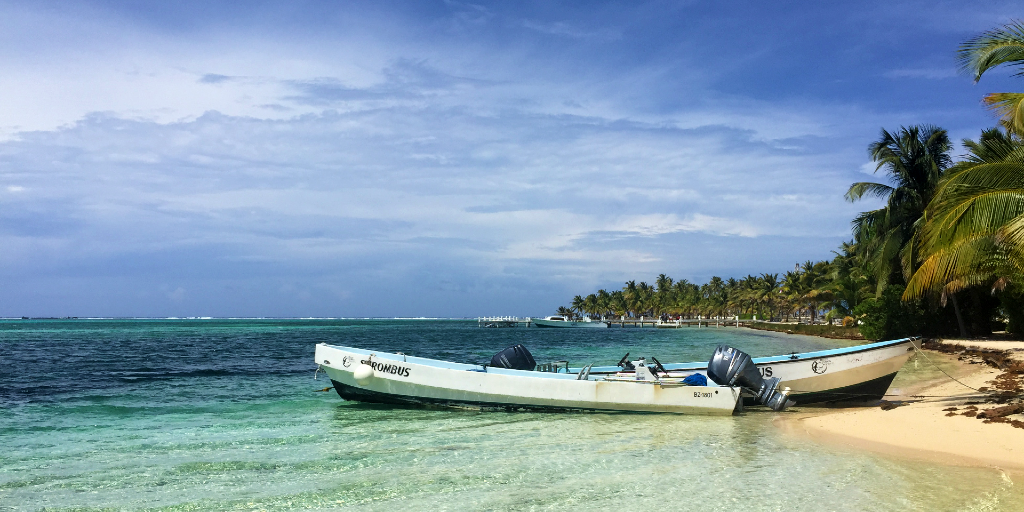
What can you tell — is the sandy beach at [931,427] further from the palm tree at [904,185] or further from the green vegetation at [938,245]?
the palm tree at [904,185]

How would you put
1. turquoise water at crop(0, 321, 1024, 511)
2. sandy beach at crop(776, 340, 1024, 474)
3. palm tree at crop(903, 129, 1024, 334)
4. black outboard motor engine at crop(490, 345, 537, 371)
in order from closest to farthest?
turquoise water at crop(0, 321, 1024, 511)
sandy beach at crop(776, 340, 1024, 474)
palm tree at crop(903, 129, 1024, 334)
black outboard motor engine at crop(490, 345, 537, 371)

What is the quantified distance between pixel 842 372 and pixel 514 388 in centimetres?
801

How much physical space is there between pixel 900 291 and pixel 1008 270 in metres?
19.1

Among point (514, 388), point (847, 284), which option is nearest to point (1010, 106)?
point (514, 388)

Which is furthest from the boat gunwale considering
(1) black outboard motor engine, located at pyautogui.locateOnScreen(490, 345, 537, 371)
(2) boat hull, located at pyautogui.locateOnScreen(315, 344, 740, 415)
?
(2) boat hull, located at pyautogui.locateOnScreen(315, 344, 740, 415)

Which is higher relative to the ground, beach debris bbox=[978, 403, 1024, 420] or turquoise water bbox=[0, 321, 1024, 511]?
beach debris bbox=[978, 403, 1024, 420]

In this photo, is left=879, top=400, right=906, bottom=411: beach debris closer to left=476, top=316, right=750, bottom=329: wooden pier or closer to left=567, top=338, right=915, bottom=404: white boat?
left=567, top=338, right=915, bottom=404: white boat

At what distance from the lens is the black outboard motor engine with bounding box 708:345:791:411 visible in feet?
49.8

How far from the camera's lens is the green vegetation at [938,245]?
11164mm

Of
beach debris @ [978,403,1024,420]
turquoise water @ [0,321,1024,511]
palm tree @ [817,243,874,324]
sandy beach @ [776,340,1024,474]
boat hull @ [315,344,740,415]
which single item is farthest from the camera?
palm tree @ [817,243,874,324]

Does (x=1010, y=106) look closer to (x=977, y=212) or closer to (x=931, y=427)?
(x=977, y=212)

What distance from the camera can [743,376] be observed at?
15.2 m

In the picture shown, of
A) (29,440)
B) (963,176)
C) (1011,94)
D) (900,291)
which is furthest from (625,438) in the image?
(900,291)

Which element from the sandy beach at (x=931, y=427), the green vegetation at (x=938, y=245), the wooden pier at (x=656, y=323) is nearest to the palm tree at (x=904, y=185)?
the green vegetation at (x=938, y=245)
